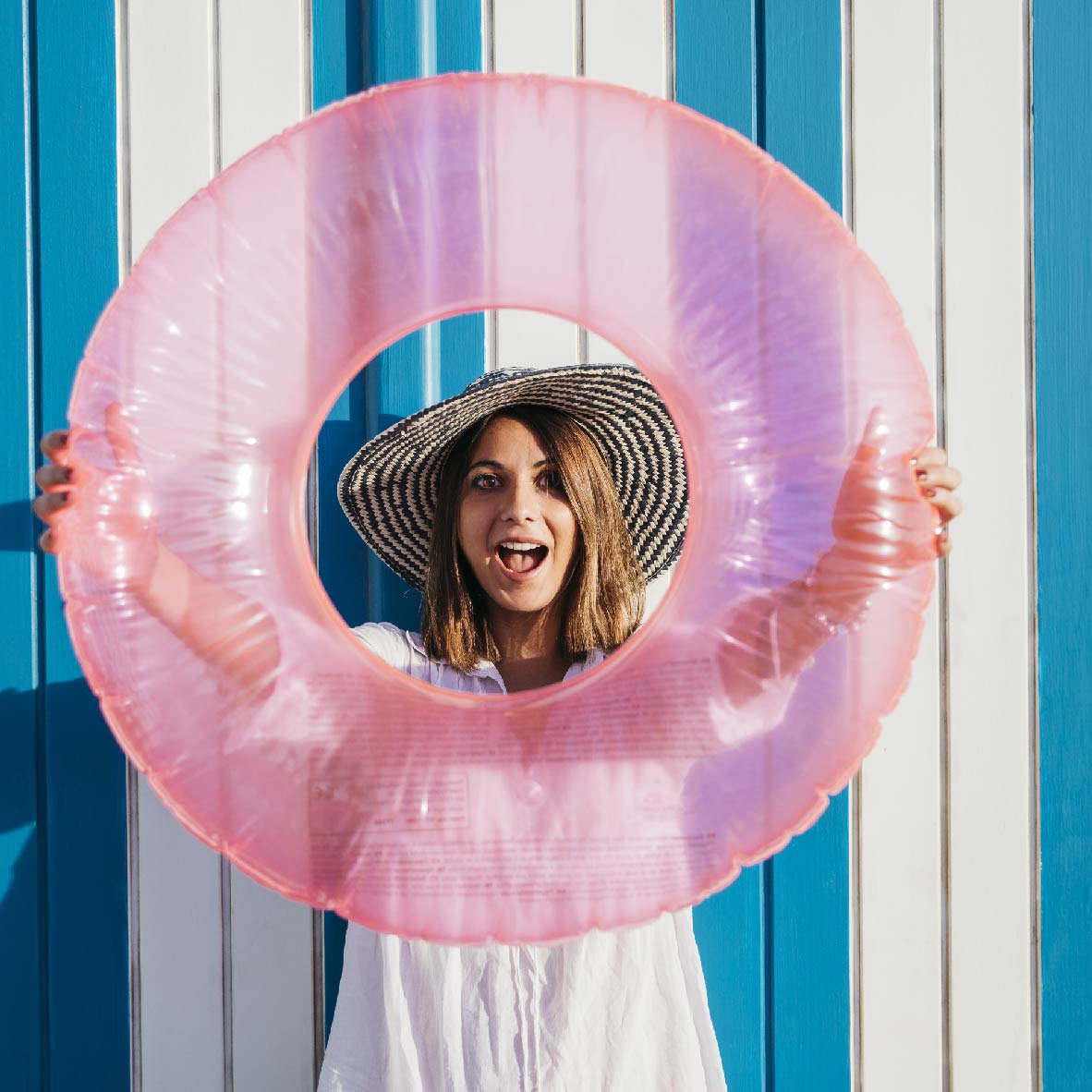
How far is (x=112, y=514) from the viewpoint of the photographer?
36.1 inches

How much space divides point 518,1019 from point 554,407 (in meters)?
0.69

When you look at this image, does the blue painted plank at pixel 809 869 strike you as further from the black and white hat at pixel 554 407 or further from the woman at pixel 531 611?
the black and white hat at pixel 554 407

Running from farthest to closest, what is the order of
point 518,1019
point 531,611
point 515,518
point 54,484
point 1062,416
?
point 1062,416, point 531,611, point 515,518, point 518,1019, point 54,484

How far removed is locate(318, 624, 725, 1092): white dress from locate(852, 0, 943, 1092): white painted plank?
38 centimetres

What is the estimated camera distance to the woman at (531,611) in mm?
954

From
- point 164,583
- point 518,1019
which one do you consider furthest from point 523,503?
point 518,1019

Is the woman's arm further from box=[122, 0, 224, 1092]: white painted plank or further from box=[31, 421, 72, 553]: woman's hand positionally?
box=[122, 0, 224, 1092]: white painted plank

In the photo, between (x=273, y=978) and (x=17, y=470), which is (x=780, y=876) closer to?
(x=273, y=978)

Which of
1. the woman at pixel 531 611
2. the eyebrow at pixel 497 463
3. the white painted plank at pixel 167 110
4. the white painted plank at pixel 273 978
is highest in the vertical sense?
the white painted plank at pixel 167 110

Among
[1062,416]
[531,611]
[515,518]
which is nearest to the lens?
[515,518]

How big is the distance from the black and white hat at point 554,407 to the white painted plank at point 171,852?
1.48 ft

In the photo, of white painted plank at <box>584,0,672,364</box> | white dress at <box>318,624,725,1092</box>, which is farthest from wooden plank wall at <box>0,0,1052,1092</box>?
white dress at <box>318,624,725,1092</box>

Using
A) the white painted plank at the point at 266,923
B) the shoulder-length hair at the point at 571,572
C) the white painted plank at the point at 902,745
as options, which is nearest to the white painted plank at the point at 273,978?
the white painted plank at the point at 266,923

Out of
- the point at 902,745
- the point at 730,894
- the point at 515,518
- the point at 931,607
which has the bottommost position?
the point at 730,894
